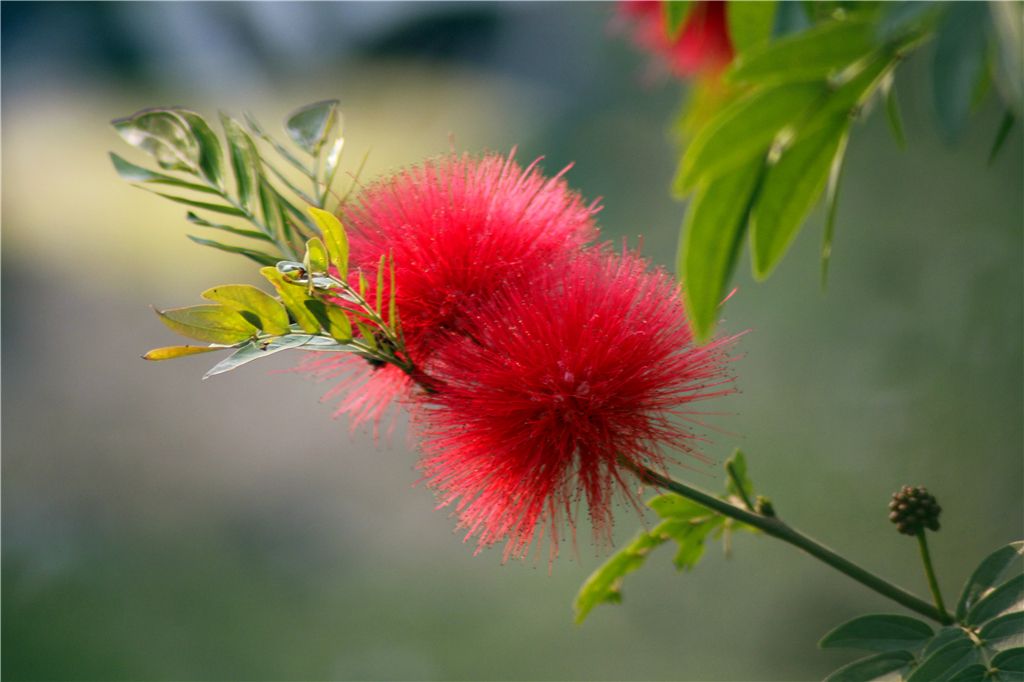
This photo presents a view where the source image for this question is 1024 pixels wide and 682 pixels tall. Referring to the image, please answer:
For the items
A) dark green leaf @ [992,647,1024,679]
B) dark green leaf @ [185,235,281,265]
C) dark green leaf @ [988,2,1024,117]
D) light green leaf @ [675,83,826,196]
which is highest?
dark green leaf @ [988,2,1024,117]

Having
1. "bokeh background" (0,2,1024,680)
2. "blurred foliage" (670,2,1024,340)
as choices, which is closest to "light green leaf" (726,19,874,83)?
"blurred foliage" (670,2,1024,340)

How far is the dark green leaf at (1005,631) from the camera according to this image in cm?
48

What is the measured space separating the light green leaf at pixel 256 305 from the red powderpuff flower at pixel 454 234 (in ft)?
0.26

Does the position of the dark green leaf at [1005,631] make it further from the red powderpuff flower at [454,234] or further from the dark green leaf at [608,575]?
the red powderpuff flower at [454,234]

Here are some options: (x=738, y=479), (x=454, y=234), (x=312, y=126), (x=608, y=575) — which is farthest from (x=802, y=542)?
(x=312, y=126)

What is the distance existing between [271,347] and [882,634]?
39cm

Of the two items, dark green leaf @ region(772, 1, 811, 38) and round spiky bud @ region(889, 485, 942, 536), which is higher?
dark green leaf @ region(772, 1, 811, 38)

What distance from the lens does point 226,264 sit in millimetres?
2398

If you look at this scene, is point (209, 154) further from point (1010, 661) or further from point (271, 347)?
point (1010, 661)

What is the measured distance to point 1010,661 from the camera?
0.45 metres

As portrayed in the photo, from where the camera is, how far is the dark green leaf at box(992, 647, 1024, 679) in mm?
448

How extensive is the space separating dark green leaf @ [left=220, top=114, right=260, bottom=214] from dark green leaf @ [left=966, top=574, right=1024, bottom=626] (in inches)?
18.8

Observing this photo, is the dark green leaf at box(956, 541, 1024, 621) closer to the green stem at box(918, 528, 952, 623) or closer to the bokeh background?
the green stem at box(918, 528, 952, 623)

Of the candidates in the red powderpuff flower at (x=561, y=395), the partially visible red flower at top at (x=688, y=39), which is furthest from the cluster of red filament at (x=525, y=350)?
the partially visible red flower at top at (x=688, y=39)
